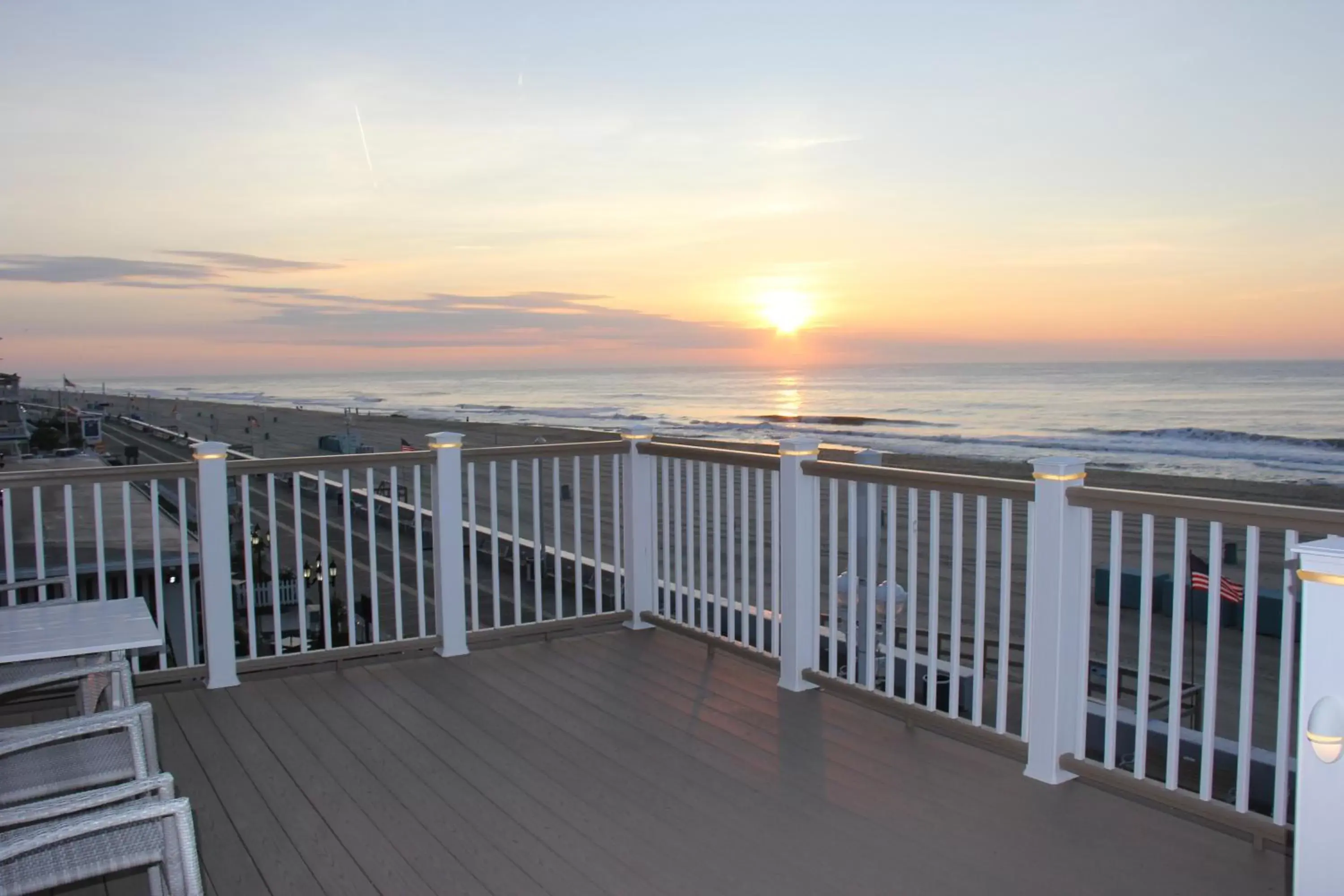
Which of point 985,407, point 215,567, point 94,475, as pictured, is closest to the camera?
point 94,475

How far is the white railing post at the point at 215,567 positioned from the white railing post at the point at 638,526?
1.97 meters

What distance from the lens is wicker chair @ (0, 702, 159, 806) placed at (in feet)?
6.39

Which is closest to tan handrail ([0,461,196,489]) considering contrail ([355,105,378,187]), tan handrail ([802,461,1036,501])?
tan handrail ([802,461,1036,501])

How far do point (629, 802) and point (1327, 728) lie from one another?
1959mm

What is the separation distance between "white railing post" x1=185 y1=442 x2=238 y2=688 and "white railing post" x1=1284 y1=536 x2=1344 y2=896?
396cm

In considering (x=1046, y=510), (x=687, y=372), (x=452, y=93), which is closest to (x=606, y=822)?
(x=1046, y=510)

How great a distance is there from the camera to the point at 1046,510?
10.0 feet

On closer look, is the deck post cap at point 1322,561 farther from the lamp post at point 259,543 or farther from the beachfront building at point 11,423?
the beachfront building at point 11,423

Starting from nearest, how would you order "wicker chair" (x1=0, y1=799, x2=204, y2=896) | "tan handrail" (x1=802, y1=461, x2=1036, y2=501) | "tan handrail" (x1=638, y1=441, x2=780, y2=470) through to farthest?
"wicker chair" (x1=0, y1=799, x2=204, y2=896), "tan handrail" (x1=802, y1=461, x2=1036, y2=501), "tan handrail" (x1=638, y1=441, x2=780, y2=470)

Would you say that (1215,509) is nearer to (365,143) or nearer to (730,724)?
(730,724)

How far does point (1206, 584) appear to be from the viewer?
23.1 feet

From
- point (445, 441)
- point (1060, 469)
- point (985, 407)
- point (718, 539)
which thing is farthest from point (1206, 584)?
point (985, 407)

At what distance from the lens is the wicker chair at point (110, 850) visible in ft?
5.07

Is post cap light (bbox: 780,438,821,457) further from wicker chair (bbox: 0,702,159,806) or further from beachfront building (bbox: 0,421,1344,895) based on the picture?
wicker chair (bbox: 0,702,159,806)
